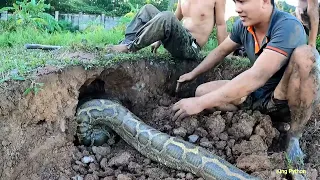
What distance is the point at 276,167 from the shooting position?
142 inches

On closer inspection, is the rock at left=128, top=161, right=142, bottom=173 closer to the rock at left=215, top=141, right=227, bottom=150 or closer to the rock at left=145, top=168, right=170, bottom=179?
the rock at left=145, top=168, right=170, bottom=179

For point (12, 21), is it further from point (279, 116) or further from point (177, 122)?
point (279, 116)

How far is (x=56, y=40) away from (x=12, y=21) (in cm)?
242

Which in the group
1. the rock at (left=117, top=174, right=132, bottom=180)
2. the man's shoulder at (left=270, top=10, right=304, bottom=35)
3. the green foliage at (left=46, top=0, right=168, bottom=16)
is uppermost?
the man's shoulder at (left=270, top=10, right=304, bottom=35)

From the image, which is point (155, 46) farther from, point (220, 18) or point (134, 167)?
point (134, 167)

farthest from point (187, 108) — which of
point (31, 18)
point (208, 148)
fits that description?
point (31, 18)

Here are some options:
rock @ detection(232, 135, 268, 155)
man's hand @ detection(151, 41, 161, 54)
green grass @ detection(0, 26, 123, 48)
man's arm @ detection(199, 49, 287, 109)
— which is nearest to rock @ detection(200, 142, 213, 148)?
rock @ detection(232, 135, 268, 155)

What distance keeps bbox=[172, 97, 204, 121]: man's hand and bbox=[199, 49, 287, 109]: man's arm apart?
0.13m

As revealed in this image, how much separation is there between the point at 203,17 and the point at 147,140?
241 centimetres

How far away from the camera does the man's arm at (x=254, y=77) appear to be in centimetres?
356

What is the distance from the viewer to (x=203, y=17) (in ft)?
18.4

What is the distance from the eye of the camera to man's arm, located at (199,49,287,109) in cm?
356

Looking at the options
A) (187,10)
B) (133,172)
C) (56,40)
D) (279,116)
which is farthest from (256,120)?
(56,40)

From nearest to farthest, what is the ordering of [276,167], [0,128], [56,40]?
[0,128] → [276,167] → [56,40]
